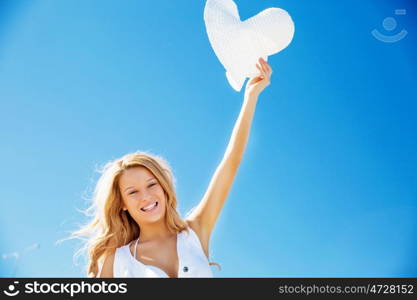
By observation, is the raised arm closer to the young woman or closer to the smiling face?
the young woman

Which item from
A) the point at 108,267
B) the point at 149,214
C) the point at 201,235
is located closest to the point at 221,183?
the point at 201,235

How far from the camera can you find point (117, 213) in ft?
12.5

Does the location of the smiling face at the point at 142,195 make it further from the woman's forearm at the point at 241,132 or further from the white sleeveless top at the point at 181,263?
the woman's forearm at the point at 241,132

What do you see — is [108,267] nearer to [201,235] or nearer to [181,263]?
[181,263]

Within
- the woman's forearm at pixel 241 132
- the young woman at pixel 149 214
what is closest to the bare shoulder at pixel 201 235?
the young woman at pixel 149 214

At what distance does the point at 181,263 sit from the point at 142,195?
23.8 inches

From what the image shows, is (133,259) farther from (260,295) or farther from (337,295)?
(337,295)

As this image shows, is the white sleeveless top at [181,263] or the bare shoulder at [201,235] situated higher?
the bare shoulder at [201,235]

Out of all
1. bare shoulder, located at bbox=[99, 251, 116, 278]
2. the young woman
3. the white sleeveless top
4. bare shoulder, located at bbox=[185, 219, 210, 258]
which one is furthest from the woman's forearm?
bare shoulder, located at bbox=[99, 251, 116, 278]

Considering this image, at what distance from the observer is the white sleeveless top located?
3338mm

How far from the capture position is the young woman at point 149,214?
3523 mm

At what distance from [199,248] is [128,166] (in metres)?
0.83

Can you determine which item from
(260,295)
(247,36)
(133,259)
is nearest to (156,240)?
(133,259)

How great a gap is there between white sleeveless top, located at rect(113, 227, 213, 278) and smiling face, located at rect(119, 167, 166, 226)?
24cm
